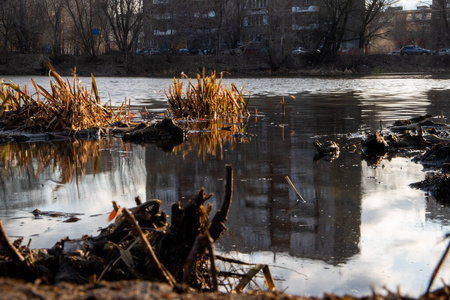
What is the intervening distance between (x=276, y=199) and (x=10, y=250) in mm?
2559

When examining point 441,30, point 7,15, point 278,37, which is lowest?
point 278,37

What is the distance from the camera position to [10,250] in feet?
7.26

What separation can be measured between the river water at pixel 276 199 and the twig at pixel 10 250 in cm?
94

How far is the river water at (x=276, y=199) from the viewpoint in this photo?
2.92 meters

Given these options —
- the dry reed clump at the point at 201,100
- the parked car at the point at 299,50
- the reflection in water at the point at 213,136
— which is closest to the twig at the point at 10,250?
the reflection in water at the point at 213,136

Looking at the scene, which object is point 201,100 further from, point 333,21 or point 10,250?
point 333,21

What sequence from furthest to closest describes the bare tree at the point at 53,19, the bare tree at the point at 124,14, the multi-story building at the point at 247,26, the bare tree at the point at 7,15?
the bare tree at the point at 53,19, the bare tree at the point at 124,14, the bare tree at the point at 7,15, the multi-story building at the point at 247,26

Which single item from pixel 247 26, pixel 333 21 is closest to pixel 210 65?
pixel 333 21

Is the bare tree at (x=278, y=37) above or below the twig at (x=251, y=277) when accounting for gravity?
above

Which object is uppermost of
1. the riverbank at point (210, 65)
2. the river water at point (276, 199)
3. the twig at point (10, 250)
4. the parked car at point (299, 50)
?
the parked car at point (299, 50)

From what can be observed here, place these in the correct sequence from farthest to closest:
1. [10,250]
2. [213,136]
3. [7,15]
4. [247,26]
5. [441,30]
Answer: [247,26] < [441,30] < [7,15] < [213,136] < [10,250]

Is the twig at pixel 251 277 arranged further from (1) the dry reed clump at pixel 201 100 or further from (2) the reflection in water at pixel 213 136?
(1) the dry reed clump at pixel 201 100

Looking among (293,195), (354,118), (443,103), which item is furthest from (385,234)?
(443,103)

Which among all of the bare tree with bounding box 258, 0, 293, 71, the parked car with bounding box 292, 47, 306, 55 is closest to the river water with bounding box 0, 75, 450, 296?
the bare tree with bounding box 258, 0, 293, 71
